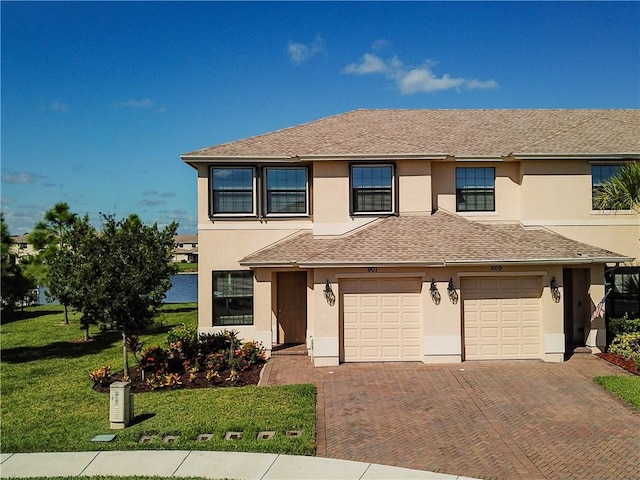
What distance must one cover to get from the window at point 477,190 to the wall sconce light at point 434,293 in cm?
417

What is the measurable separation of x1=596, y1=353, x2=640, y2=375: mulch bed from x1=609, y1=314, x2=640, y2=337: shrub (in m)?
1.00

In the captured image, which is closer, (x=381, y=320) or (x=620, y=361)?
(x=620, y=361)

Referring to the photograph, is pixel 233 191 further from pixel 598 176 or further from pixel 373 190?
pixel 598 176

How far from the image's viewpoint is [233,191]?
1797cm

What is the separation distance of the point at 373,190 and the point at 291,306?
506 centimetres

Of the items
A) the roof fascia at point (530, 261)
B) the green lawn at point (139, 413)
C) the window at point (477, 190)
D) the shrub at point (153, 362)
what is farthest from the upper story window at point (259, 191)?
the green lawn at point (139, 413)

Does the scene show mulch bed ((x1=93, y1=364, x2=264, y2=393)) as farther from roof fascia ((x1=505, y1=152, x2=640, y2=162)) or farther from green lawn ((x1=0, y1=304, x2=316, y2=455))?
roof fascia ((x1=505, y1=152, x2=640, y2=162))

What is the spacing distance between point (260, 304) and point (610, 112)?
1649 centimetres

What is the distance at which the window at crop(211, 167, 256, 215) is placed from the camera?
1791cm

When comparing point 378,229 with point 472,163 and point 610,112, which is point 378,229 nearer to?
point 472,163

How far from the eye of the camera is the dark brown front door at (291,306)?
1838 centimetres

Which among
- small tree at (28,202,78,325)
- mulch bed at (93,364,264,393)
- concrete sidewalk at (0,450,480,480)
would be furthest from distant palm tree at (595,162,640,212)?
small tree at (28,202,78,325)

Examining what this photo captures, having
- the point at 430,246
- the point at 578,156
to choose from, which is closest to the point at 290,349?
the point at 430,246

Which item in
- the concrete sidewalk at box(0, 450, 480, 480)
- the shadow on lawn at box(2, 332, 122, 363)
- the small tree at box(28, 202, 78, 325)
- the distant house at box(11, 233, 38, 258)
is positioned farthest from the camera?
the small tree at box(28, 202, 78, 325)
